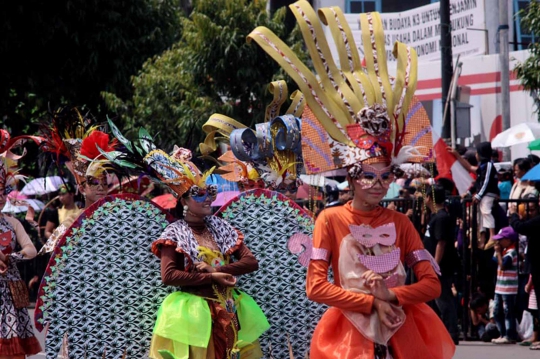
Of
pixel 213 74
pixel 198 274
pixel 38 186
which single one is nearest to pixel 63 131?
pixel 198 274

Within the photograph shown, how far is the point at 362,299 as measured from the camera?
226 inches

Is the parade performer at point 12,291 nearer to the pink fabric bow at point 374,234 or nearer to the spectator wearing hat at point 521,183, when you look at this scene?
the pink fabric bow at point 374,234

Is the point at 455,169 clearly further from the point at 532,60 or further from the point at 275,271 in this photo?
the point at 275,271

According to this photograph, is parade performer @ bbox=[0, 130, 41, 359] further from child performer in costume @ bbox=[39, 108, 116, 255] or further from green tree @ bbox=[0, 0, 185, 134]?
green tree @ bbox=[0, 0, 185, 134]

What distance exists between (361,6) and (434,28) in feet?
11.3

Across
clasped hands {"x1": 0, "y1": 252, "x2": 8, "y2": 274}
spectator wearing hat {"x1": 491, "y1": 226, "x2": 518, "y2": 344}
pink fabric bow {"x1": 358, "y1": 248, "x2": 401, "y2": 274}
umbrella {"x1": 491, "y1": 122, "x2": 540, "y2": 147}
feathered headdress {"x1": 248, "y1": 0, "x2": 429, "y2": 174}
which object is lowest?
spectator wearing hat {"x1": 491, "y1": 226, "x2": 518, "y2": 344}

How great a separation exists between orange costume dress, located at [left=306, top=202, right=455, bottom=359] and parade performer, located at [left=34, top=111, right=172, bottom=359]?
2.08 m

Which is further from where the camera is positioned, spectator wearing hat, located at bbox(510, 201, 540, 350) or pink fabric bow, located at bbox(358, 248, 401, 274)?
spectator wearing hat, located at bbox(510, 201, 540, 350)

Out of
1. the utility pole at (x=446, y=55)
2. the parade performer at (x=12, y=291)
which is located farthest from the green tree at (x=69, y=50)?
the parade performer at (x=12, y=291)

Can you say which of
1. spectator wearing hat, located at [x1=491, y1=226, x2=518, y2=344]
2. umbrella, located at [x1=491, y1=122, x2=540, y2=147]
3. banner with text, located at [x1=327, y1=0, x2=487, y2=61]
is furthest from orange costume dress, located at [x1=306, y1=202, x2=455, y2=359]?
banner with text, located at [x1=327, y1=0, x2=487, y2=61]

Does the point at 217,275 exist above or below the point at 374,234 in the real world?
below

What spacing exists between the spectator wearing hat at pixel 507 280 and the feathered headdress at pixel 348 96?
18.2 feet

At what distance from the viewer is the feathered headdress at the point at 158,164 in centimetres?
744

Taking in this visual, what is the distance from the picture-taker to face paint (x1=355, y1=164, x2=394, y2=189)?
234 inches
